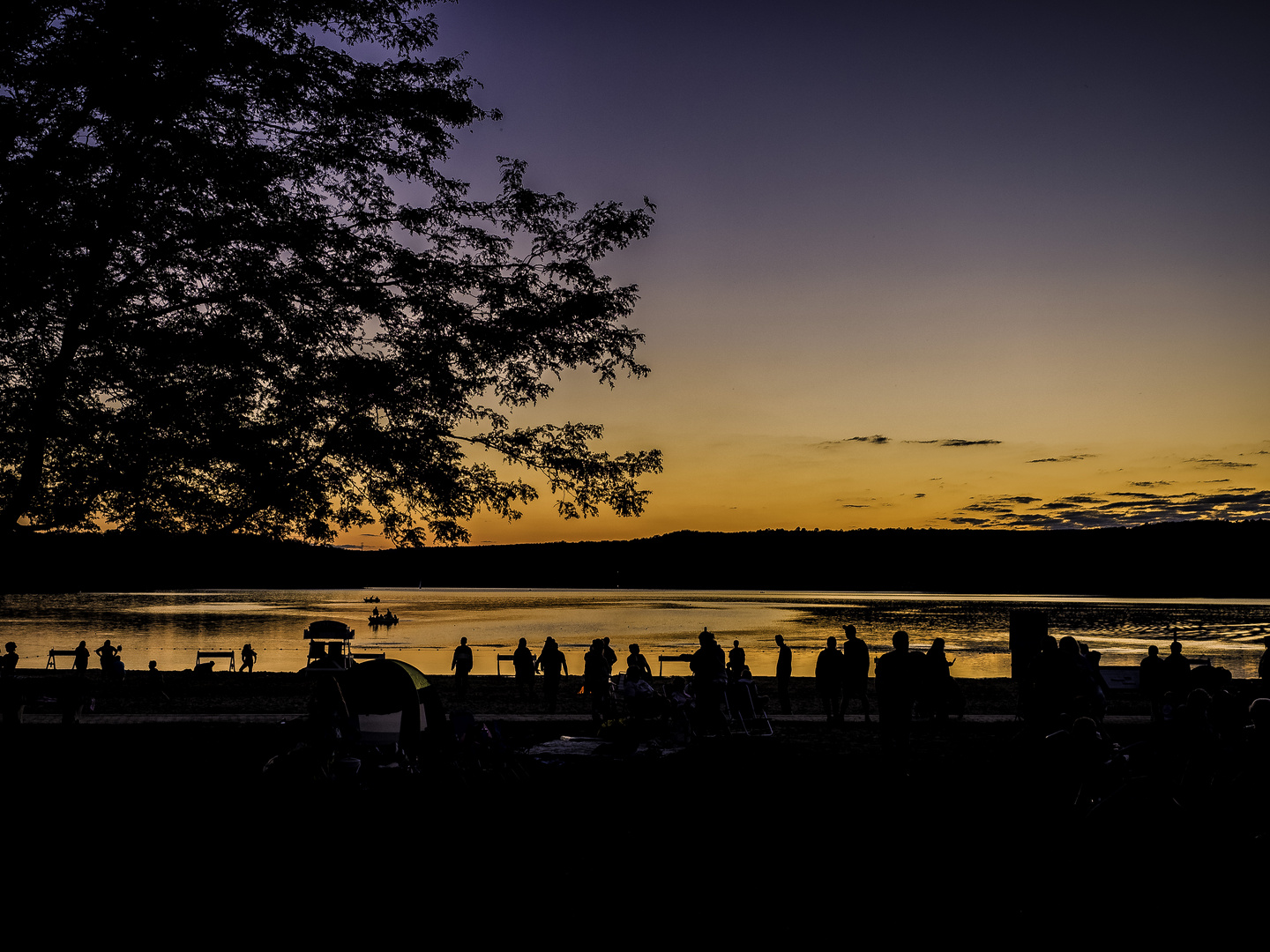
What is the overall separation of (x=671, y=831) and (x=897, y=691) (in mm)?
5008

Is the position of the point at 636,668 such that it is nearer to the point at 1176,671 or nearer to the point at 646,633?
the point at 1176,671

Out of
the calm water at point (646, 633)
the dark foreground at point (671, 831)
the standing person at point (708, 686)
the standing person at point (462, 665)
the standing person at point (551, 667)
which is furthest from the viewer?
the calm water at point (646, 633)

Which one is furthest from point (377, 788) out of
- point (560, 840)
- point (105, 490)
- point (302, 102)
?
point (302, 102)

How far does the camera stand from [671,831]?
25.3ft

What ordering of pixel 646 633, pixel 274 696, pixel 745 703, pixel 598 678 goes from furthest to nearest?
pixel 646 633 → pixel 274 696 → pixel 598 678 → pixel 745 703

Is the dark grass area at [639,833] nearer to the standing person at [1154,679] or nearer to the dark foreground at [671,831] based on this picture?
the dark foreground at [671,831]

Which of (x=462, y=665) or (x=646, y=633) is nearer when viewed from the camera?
(x=462, y=665)

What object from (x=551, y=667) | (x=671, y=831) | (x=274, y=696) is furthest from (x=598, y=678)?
(x=274, y=696)

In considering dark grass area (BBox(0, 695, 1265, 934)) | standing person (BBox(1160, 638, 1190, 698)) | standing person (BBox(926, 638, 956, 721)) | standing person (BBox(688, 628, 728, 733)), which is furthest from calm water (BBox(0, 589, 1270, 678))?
dark grass area (BBox(0, 695, 1265, 934))

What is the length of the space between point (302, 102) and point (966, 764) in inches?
459

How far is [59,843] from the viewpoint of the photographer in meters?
7.18

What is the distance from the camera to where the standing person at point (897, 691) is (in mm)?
11367

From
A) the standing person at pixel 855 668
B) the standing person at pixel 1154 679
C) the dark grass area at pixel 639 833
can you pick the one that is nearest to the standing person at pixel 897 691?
the dark grass area at pixel 639 833

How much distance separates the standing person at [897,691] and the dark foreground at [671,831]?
441 mm
